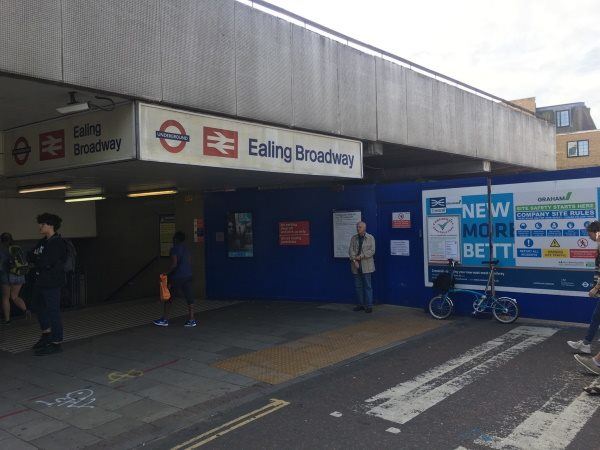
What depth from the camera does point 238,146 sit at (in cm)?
775

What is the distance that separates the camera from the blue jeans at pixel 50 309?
7109mm

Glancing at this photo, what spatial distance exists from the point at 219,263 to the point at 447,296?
553cm

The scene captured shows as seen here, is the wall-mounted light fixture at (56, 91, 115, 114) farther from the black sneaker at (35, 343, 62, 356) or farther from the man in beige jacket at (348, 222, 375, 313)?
the man in beige jacket at (348, 222, 375, 313)

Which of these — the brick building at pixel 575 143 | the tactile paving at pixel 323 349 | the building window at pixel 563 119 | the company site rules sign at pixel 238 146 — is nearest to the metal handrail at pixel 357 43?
the company site rules sign at pixel 238 146

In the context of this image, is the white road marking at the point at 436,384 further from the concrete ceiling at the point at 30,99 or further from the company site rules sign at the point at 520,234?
the concrete ceiling at the point at 30,99

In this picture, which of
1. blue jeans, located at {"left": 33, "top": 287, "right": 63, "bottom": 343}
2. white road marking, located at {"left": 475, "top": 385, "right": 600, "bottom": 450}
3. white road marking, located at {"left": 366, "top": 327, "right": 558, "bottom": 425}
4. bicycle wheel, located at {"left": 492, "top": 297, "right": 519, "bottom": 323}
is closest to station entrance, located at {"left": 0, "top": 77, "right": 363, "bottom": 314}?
blue jeans, located at {"left": 33, "top": 287, "right": 63, "bottom": 343}

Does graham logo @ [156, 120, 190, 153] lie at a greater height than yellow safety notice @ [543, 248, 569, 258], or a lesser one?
greater

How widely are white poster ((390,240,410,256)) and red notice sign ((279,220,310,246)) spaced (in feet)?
6.29

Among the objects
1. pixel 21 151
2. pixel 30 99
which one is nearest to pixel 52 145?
pixel 21 151

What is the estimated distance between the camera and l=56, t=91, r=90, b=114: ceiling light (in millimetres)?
6207

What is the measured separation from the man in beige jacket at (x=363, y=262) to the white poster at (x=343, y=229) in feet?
2.26

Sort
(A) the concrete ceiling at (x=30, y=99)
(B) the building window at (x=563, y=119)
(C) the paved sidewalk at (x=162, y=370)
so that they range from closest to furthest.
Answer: (C) the paved sidewalk at (x=162, y=370) → (A) the concrete ceiling at (x=30, y=99) → (B) the building window at (x=563, y=119)

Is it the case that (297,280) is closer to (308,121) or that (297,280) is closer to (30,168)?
(308,121)

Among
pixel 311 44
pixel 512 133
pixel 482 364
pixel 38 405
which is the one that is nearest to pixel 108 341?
pixel 38 405
